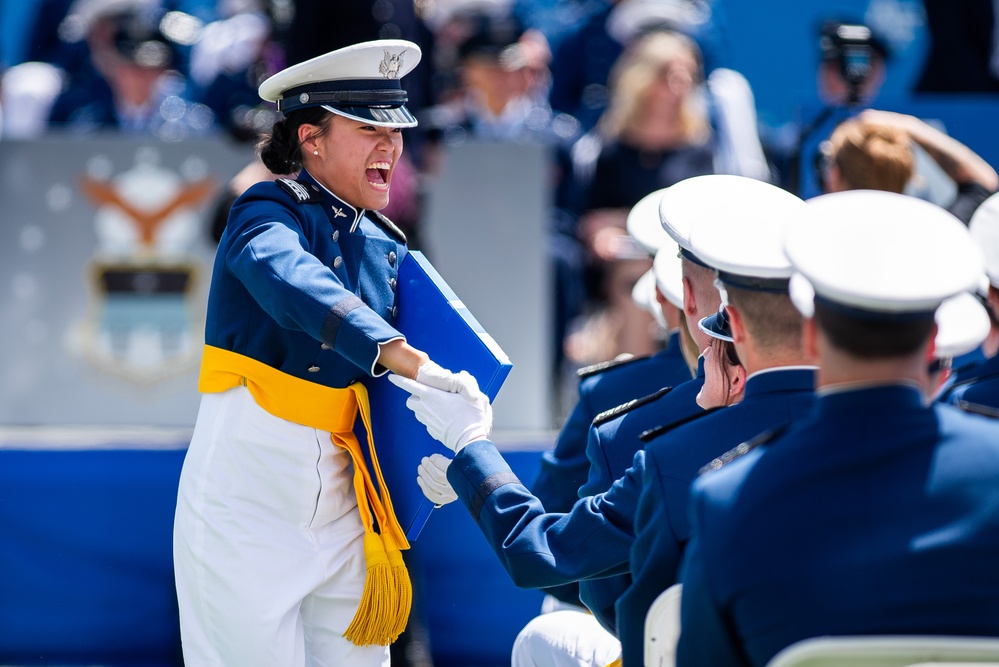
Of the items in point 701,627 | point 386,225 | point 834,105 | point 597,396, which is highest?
point 386,225

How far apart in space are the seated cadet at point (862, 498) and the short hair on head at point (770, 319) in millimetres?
338

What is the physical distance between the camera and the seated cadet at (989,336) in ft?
10.9

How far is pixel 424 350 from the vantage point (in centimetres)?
309

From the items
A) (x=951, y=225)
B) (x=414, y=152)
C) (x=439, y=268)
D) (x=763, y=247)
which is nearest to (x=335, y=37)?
(x=414, y=152)

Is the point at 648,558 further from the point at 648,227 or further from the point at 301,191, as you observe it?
the point at 648,227

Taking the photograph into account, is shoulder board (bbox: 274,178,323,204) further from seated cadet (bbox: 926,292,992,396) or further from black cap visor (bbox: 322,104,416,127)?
seated cadet (bbox: 926,292,992,396)

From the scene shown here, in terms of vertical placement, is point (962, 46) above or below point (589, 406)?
below

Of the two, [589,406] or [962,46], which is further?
[962,46]

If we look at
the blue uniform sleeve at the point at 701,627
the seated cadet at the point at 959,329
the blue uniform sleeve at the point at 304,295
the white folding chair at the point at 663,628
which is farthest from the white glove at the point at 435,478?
the seated cadet at the point at 959,329

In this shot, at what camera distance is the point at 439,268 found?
5871 millimetres

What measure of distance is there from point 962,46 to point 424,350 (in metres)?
5.15

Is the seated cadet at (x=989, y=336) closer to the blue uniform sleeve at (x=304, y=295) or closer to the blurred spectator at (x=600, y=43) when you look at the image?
the blue uniform sleeve at (x=304, y=295)

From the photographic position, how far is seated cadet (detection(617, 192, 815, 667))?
7.77 feet

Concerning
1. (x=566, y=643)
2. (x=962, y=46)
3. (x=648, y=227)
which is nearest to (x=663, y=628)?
(x=566, y=643)
